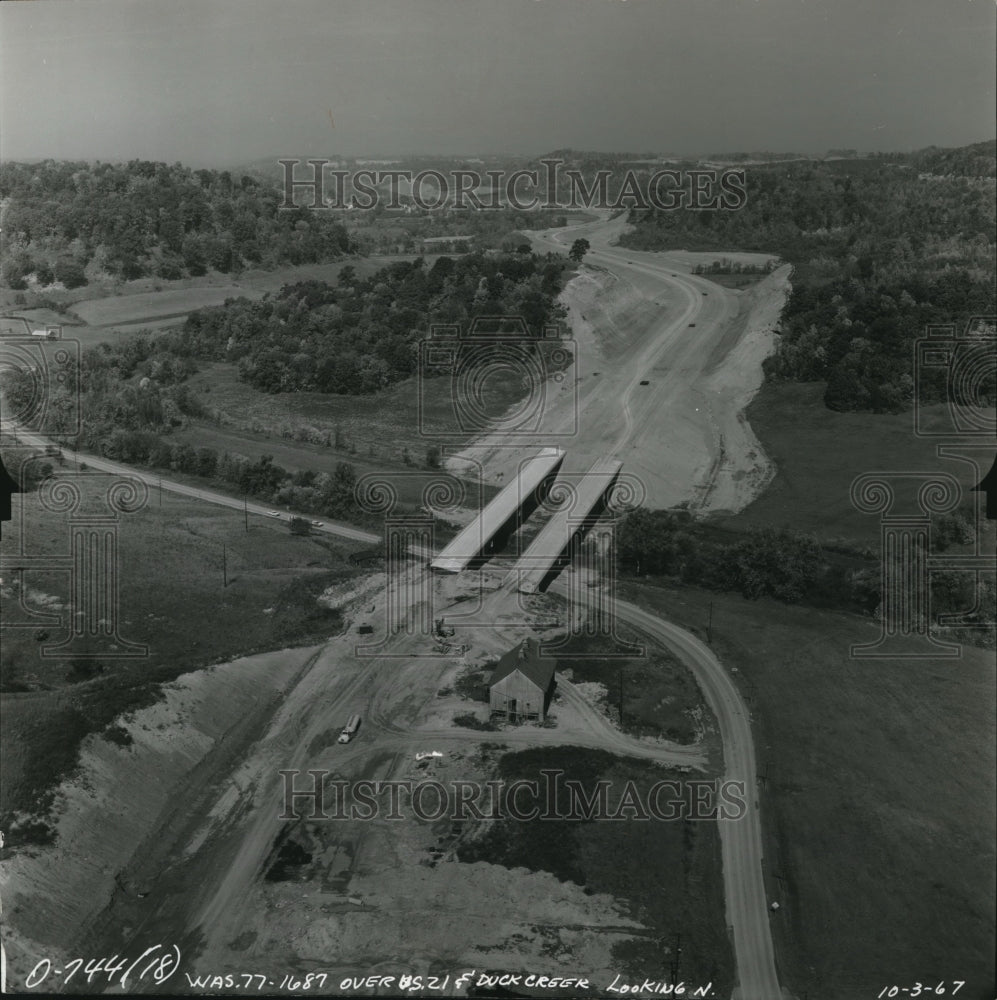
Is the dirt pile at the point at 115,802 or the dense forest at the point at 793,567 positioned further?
the dense forest at the point at 793,567

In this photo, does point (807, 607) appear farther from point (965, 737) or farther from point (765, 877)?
point (765, 877)

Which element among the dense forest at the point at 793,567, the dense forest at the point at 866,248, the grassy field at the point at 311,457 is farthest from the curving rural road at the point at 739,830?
the dense forest at the point at 866,248

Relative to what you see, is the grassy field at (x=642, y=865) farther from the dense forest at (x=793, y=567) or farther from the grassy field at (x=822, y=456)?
the grassy field at (x=822, y=456)

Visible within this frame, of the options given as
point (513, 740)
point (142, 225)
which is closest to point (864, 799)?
point (513, 740)
